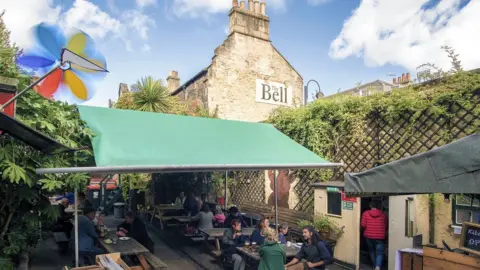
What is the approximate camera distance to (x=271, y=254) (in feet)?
14.8

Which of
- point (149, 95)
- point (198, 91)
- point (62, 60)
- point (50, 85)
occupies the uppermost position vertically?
point (198, 91)

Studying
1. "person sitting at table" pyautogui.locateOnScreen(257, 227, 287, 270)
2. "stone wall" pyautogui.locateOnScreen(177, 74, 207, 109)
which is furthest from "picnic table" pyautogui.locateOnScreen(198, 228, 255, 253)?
"stone wall" pyautogui.locateOnScreen(177, 74, 207, 109)

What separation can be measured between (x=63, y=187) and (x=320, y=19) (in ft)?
35.5

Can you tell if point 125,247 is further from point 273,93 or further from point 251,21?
point 251,21

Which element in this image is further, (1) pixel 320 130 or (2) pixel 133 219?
(1) pixel 320 130

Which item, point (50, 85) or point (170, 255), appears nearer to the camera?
point (50, 85)

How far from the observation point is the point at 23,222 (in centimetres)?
473

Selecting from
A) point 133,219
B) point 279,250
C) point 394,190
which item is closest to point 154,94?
point 133,219

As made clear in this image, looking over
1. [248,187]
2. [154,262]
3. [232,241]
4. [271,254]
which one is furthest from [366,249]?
[248,187]

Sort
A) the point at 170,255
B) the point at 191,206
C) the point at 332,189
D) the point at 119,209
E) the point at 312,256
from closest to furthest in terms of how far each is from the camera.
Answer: the point at 312,256
the point at 332,189
the point at 170,255
the point at 191,206
the point at 119,209

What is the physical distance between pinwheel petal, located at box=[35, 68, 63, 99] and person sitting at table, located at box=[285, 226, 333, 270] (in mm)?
4093

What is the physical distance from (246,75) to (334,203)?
9985 mm

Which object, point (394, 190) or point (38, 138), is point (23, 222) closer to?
point (38, 138)

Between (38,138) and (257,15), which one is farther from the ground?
(257,15)
